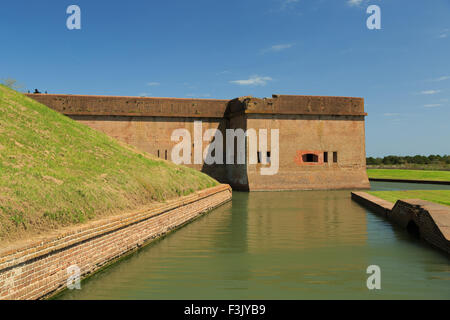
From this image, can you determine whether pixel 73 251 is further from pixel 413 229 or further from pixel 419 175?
pixel 419 175

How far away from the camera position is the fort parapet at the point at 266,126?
23.0 m

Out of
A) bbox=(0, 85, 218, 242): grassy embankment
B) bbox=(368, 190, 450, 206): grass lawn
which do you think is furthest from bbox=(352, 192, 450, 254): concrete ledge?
bbox=(0, 85, 218, 242): grassy embankment

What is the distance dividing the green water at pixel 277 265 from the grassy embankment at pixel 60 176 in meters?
1.37

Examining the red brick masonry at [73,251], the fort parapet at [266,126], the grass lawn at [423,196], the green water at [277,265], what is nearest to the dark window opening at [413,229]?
the green water at [277,265]

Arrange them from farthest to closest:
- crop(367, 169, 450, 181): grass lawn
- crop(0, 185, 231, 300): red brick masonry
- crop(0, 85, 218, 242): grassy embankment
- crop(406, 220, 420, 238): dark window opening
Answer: crop(367, 169, 450, 181): grass lawn → crop(406, 220, 420, 238): dark window opening → crop(0, 85, 218, 242): grassy embankment → crop(0, 185, 231, 300): red brick masonry

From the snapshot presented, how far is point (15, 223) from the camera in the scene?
5.52 meters

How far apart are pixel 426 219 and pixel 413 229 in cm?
130

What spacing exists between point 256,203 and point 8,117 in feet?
35.2

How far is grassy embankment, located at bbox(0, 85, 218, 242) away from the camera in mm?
6113

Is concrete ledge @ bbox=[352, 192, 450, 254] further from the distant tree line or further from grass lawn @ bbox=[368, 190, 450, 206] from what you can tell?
the distant tree line

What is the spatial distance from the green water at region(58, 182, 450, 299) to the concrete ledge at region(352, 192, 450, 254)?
0.97 ft

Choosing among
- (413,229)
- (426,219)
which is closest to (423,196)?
(413,229)
